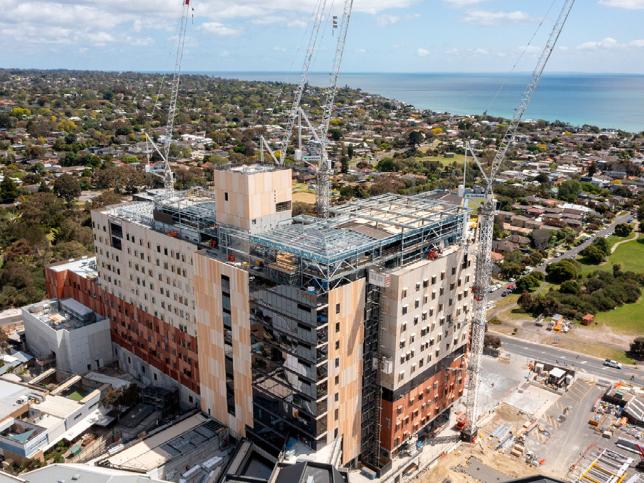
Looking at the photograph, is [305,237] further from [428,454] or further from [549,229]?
[549,229]

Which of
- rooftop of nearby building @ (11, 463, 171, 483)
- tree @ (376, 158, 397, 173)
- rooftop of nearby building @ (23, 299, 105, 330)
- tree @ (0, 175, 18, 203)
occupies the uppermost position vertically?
tree @ (376, 158, 397, 173)

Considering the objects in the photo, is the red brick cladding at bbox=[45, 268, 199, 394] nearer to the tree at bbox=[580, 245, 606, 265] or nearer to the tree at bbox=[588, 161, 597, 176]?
the tree at bbox=[580, 245, 606, 265]

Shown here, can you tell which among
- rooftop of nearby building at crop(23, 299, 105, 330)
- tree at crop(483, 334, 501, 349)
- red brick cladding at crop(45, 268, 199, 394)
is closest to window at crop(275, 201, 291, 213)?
red brick cladding at crop(45, 268, 199, 394)

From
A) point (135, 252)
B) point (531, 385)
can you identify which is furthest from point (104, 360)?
point (531, 385)

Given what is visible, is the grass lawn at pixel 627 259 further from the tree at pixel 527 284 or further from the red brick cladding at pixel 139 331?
the red brick cladding at pixel 139 331

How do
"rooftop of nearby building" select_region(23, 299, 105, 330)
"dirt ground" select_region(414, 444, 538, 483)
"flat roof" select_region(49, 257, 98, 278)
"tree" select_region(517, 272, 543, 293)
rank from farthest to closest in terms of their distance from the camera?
→ "tree" select_region(517, 272, 543, 293) → "flat roof" select_region(49, 257, 98, 278) → "rooftop of nearby building" select_region(23, 299, 105, 330) → "dirt ground" select_region(414, 444, 538, 483)

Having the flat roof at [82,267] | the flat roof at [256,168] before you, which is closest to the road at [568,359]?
the flat roof at [256,168]
